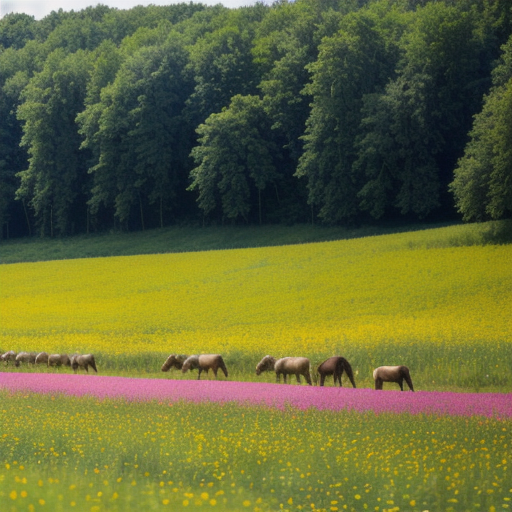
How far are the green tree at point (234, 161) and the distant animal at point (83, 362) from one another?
41.2 meters

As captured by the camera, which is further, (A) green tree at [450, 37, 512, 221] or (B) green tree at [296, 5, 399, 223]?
(B) green tree at [296, 5, 399, 223]

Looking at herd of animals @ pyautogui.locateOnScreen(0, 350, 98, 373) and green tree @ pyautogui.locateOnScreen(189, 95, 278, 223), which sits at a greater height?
green tree @ pyautogui.locateOnScreen(189, 95, 278, 223)

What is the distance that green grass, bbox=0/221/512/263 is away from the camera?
198ft

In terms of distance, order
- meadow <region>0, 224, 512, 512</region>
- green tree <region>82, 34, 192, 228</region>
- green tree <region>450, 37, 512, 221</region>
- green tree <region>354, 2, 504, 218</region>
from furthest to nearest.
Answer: green tree <region>82, 34, 192, 228</region>
green tree <region>354, 2, 504, 218</region>
green tree <region>450, 37, 512, 221</region>
meadow <region>0, 224, 512, 512</region>

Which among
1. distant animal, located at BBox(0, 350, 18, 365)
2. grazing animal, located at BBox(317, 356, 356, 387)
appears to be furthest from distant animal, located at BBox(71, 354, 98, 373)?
grazing animal, located at BBox(317, 356, 356, 387)

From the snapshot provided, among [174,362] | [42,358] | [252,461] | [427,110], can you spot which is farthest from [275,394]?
[427,110]

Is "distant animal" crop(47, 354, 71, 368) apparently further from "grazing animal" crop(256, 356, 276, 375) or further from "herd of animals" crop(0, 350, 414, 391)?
"grazing animal" crop(256, 356, 276, 375)

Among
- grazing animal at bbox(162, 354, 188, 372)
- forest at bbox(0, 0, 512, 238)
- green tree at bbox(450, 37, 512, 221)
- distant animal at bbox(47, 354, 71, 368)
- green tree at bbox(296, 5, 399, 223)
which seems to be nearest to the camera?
grazing animal at bbox(162, 354, 188, 372)

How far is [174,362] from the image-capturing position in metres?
24.0

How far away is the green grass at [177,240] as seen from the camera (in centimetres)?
6038

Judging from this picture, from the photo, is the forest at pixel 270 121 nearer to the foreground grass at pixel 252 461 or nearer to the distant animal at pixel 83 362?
the distant animal at pixel 83 362

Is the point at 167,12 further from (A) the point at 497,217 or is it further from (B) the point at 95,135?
(A) the point at 497,217

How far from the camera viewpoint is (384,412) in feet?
43.3

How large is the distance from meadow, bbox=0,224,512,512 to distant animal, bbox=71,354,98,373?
442 mm
